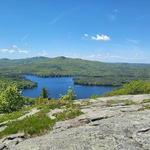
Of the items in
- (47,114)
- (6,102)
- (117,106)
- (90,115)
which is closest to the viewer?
(90,115)

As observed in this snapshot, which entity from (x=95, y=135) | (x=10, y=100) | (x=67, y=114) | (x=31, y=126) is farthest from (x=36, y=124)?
(x=10, y=100)

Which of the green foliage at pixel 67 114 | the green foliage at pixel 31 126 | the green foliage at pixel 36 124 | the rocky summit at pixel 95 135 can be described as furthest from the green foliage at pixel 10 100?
the rocky summit at pixel 95 135

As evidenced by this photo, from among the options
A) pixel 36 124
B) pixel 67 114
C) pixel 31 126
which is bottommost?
pixel 31 126

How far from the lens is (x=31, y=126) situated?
28000 millimetres

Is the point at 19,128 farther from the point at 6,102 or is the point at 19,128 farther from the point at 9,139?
the point at 6,102

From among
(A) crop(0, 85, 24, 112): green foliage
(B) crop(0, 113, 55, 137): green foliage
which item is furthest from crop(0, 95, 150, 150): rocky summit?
(A) crop(0, 85, 24, 112): green foliage

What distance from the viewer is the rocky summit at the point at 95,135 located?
21.1 meters

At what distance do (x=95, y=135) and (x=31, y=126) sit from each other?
24.8 feet

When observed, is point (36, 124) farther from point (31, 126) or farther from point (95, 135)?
point (95, 135)

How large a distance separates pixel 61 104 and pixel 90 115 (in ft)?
28.5

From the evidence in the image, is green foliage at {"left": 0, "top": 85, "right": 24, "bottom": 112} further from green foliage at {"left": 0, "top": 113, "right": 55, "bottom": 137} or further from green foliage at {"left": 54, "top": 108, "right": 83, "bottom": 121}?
green foliage at {"left": 0, "top": 113, "right": 55, "bottom": 137}

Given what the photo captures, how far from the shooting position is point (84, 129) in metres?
25.0

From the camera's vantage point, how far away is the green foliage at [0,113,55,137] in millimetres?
26891

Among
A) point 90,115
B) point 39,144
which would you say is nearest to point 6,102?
point 90,115
